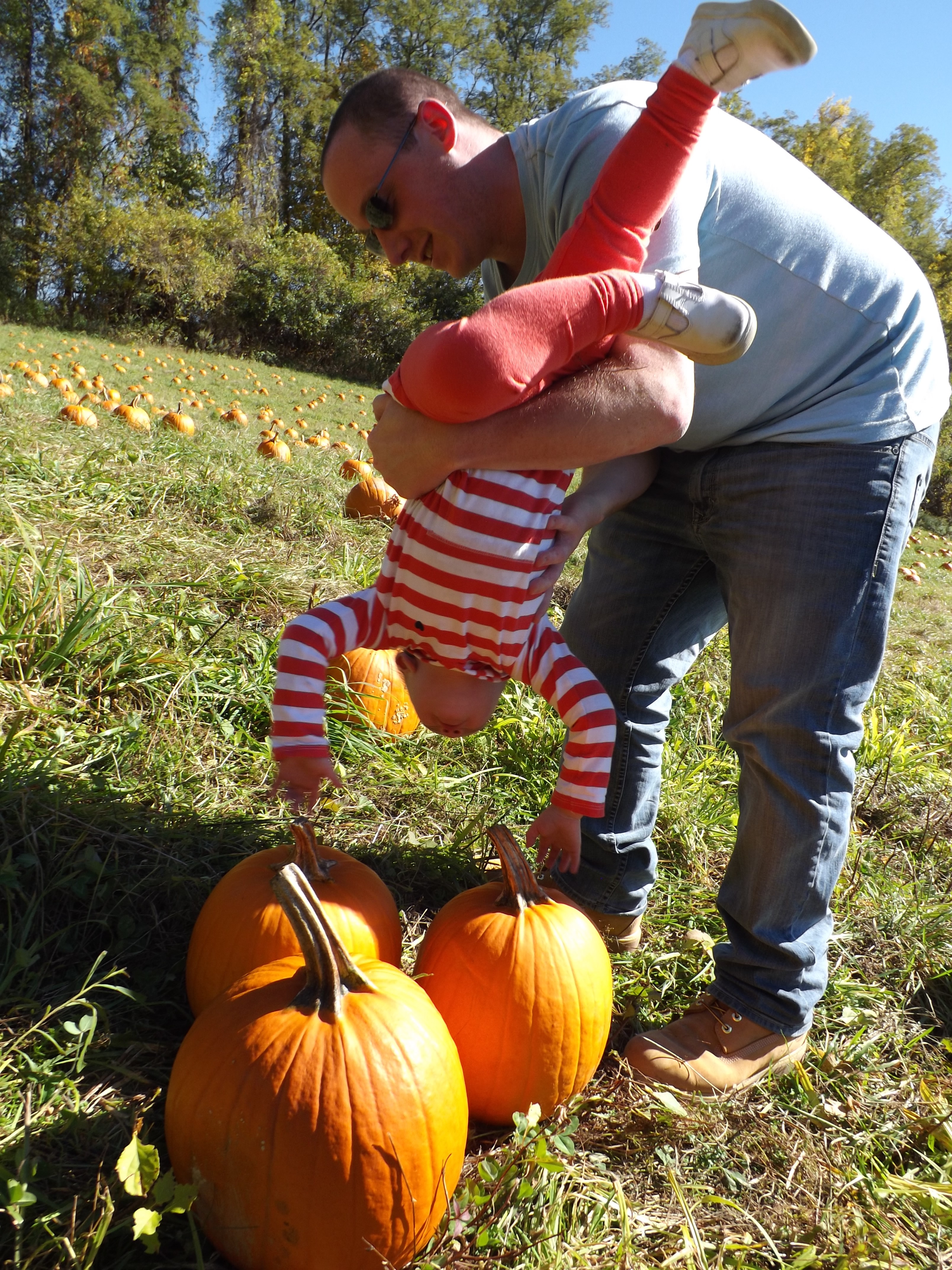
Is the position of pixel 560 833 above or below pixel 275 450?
below

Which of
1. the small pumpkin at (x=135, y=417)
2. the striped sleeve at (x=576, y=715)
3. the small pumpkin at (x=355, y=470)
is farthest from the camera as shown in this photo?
the small pumpkin at (x=135, y=417)

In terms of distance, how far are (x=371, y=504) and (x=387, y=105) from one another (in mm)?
3714

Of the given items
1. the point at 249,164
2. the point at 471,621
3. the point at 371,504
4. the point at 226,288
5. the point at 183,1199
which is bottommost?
the point at 183,1199

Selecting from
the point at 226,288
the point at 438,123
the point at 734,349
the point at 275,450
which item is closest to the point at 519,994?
the point at 734,349

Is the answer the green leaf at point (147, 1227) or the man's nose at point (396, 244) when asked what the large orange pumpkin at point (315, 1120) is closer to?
the green leaf at point (147, 1227)

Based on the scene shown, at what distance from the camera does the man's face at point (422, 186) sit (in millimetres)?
1888

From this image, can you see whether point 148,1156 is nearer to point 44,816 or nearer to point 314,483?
point 44,816

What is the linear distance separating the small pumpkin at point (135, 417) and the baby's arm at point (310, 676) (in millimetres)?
5466

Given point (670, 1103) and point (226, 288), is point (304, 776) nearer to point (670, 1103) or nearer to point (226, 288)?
point (670, 1103)

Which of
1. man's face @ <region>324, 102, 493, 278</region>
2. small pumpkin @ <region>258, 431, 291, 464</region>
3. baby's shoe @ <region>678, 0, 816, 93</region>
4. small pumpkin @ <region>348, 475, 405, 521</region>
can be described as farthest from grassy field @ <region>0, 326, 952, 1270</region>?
small pumpkin @ <region>258, 431, 291, 464</region>

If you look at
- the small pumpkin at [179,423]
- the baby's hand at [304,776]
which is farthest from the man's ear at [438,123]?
the small pumpkin at [179,423]

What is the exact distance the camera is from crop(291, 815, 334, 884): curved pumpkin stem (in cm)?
193

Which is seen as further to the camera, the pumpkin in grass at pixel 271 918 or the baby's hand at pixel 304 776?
the pumpkin in grass at pixel 271 918

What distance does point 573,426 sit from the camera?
1521 mm
